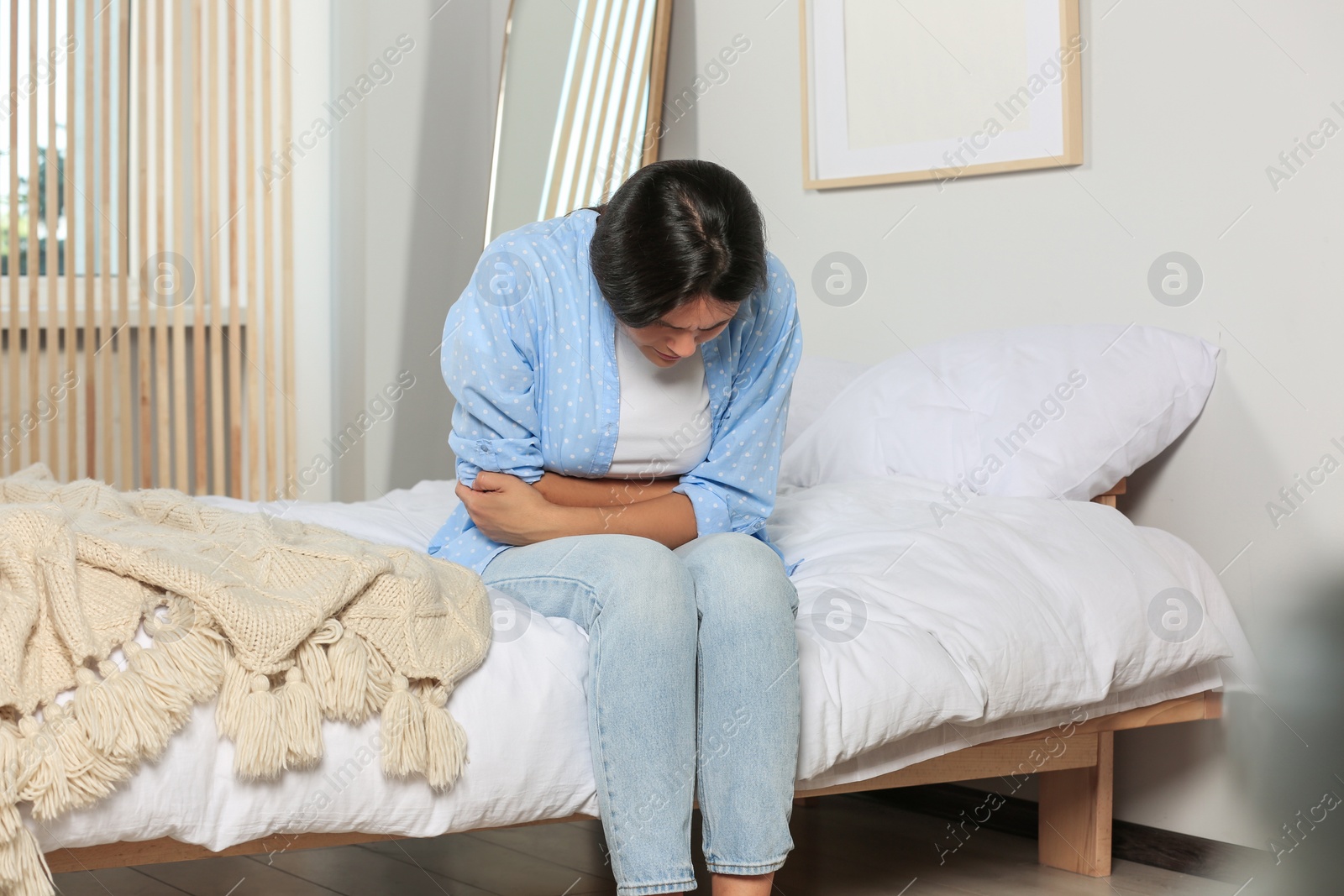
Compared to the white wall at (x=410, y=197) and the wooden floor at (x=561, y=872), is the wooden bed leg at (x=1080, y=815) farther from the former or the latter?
the white wall at (x=410, y=197)

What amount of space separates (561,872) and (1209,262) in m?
1.26

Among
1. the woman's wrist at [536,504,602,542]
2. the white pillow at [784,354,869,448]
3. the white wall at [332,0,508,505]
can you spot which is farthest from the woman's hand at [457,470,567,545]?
the white wall at [332,0,508,505]

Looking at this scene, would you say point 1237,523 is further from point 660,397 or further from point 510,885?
point 510,885

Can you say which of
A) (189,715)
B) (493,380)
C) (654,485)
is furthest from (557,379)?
(189,715)

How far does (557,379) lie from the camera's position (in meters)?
1.37

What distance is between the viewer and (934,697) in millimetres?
1295

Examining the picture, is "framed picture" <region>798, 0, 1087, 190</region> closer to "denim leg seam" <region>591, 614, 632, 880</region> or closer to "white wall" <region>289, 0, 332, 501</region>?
"denim leg seam" <region>591, 614, 632, 880</region>

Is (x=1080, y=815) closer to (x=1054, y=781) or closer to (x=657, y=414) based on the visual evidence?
(x=1054, y=781)

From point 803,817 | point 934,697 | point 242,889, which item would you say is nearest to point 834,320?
point 803,817

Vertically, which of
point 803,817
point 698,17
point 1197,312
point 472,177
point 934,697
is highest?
point 698,17

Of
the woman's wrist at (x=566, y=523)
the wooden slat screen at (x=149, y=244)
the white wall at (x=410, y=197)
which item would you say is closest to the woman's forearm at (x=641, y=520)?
the woman's wrist at (x=566, y=523)

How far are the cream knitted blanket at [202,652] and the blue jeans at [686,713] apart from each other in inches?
5.0

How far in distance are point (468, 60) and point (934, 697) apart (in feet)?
7.76

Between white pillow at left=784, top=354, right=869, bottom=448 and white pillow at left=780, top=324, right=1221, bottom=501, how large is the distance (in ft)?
0.66
